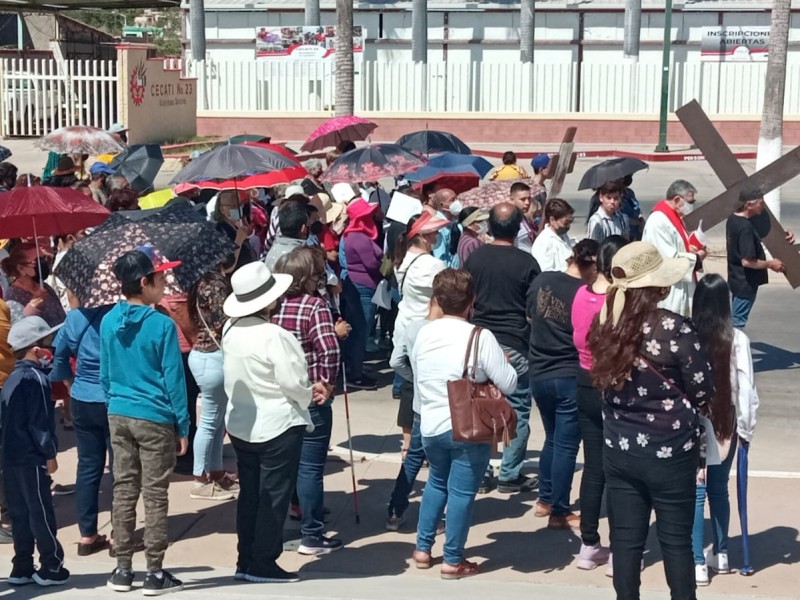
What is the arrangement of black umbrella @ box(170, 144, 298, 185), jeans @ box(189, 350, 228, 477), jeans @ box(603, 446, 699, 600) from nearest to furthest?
jeans @ box(603, 446, 699, 600), jeans @ box(189, 350, 228, 477), black umbrella @ box(170, 144, 298, 185)

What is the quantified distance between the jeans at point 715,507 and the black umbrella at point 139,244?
329cm

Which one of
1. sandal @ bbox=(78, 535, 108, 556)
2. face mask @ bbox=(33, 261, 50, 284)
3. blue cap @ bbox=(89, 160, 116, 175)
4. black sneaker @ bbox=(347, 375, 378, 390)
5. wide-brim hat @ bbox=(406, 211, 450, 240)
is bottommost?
sandal @ bbox=(78, 535, 108, 556)

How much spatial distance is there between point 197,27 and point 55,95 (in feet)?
30.5

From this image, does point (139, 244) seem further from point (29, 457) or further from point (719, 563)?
point (719, 563)

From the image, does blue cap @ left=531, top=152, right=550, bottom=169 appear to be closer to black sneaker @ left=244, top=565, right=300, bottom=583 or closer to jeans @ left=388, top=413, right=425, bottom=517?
jeans @ left=388, top=413, right=425, bottom=517

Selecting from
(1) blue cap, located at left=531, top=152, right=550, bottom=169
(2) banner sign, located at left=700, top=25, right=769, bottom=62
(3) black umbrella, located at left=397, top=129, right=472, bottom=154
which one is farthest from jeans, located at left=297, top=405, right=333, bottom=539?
(2) banner sign, located at left=700, top=25, right=769, bottom=62

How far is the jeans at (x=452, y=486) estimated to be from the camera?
652cm

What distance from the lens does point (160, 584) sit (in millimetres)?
6215

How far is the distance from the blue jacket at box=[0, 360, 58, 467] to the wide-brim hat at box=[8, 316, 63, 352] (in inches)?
4.2

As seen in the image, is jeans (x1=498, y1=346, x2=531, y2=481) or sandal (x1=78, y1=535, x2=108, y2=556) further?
jeans (x1=498, y1=346, x2=531, y2=481)

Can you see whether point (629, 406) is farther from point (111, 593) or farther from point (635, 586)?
point (111, 593)

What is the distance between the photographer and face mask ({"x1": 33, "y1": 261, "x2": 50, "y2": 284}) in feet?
26.1

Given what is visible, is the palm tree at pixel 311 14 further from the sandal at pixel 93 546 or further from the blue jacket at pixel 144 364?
the blue jacket at pixel 144 364

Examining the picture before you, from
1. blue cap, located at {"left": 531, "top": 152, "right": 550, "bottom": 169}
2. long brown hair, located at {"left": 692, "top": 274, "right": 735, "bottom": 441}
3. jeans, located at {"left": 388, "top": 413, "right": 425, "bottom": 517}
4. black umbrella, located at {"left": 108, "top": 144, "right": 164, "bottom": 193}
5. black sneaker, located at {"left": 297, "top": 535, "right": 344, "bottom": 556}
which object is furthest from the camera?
blue cap, located at {"left": 531, "top": 152, "right": 550, "bottom": 169}
